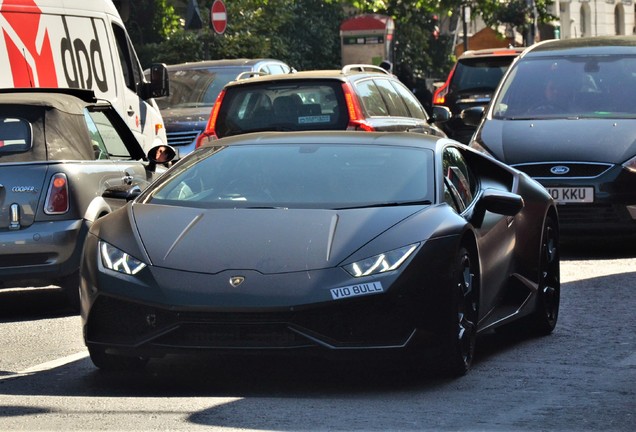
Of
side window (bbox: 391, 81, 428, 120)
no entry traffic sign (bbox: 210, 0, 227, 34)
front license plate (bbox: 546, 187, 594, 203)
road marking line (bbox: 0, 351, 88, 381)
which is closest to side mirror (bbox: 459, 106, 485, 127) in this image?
front license plate (bbox: 546, 187, 594, 203)

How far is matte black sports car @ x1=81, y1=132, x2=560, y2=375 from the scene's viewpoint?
7.27 m

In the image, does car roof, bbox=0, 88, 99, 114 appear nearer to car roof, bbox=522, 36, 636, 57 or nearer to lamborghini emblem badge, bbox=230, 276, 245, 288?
lamborghini emblem badge, bbox=230, 276, 245, 288

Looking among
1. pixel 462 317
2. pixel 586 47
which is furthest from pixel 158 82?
pixel 462 317

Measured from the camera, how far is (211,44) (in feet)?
125

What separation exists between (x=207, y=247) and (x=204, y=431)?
53.3 inches

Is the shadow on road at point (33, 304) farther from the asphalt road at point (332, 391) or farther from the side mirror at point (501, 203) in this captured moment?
the side mirror at point (501, 203)

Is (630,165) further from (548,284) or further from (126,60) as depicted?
(126,60)

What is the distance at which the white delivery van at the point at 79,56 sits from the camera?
15492mm

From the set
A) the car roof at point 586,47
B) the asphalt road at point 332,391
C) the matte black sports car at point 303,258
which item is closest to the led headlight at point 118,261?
the matte black sports car at point 303,258

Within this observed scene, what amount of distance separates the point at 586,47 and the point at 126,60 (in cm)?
506

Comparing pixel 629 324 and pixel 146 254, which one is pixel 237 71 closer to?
pixel 629 324

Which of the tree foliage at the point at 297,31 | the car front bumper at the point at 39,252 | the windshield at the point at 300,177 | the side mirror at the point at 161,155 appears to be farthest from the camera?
the tree foliage at the point at 297,31

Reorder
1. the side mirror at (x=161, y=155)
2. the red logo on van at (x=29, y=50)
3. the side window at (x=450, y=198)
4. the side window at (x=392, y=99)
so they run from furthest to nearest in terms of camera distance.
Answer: the side window at (x=392, y=99) < the red logo on van at (x=29, y=50) < the side mirror at (x=161, y=155) < the side window at (x=450, y=198)

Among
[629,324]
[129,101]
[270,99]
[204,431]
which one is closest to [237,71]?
[129,101]
